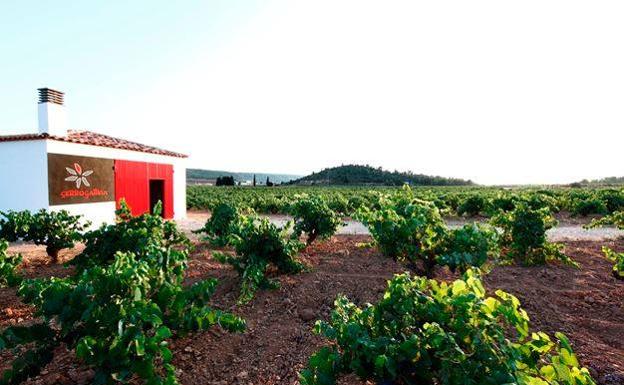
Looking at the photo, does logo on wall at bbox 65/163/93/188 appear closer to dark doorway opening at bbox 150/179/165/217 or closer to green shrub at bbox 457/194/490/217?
dark doorway opening at bbox 150/179/165/217

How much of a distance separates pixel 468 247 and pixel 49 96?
1318 cm

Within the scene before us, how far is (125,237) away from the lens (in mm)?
5188

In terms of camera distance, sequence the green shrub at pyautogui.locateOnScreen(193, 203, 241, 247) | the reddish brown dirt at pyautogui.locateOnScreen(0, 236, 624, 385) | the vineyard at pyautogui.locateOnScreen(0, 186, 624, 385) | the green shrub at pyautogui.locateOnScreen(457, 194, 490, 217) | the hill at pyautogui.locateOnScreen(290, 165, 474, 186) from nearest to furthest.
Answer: the vineyard at pyautogui.locateOnScreen(0, 186, 624, 385) < the reddish brown dirt at pyautogui.locateOnScreen(0, 236, 624, 385) < the green shrub at pyautogui.locateOnScreen(193, 203, 241, 247) < the green shrub at pyautogui.locateOnScreen(457, 194, 490, 217) < the hill at pyautogui.locateOnScreen(290, 165, 474, 186)

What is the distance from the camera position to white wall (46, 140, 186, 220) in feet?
38.0

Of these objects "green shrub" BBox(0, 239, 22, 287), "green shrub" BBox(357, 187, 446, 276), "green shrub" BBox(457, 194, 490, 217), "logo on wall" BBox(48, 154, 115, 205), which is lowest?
"green shrub" BBox(457, 194, 490, 217)

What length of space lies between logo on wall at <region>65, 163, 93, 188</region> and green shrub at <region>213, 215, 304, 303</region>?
8.40m

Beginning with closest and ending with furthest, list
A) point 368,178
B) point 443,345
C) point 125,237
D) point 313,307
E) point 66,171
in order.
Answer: point 443,345 → point 313,307 → point 125,237 → point 66,171 → point 368,178

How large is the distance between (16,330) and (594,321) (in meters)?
6.03

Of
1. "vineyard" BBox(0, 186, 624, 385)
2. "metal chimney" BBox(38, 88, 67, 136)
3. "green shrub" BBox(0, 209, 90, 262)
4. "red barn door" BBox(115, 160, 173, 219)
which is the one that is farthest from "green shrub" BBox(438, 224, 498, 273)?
"metal chimney" BBox(38, 88, 67, 136)

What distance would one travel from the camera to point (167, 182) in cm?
1616

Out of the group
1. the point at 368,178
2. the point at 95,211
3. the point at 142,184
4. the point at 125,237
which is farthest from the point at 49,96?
the point at 368,178

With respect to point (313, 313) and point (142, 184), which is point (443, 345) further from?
point (142, 184)

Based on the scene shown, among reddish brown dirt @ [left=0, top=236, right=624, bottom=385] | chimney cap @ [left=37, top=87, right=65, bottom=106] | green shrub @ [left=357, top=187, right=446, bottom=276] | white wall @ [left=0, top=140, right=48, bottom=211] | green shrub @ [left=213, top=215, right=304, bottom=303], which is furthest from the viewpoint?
chimney cap @ [left=37, top=87, right=65, bottom=106]

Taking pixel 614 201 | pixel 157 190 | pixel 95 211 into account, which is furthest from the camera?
pixel 614 201
